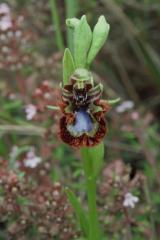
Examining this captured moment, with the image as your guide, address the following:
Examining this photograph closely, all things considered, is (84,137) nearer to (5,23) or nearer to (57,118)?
(57,118)

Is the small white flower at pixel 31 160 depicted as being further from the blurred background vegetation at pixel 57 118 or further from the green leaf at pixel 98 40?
the green leaf at pixel 98 40

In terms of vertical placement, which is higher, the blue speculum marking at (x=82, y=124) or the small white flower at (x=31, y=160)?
the small white flower at (x=31, y=160)

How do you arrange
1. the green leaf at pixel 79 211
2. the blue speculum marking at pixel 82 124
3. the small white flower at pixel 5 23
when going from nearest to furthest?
1. the blue speculum marking at pixel 82 124
2. the green leaf at pixel 79 211
3. the small white flower at pixel 5 23

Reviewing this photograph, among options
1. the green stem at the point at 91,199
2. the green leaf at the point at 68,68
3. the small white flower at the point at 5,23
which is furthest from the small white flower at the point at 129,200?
the small white flower at the point at 5,23

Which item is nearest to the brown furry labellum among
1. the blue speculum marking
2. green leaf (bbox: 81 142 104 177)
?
the blue speculum marking

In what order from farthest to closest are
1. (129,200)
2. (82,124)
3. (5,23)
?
(5,23) < (129,200) < (82,124)

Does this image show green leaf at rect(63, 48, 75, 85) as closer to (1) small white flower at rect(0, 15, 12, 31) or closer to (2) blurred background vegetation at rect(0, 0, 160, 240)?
(2) blurred background vegetation at rect(0, 0, 160, 240)

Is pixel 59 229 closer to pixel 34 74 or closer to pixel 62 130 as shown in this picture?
pixel 62 130

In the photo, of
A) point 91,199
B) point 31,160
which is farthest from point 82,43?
point 31,160
